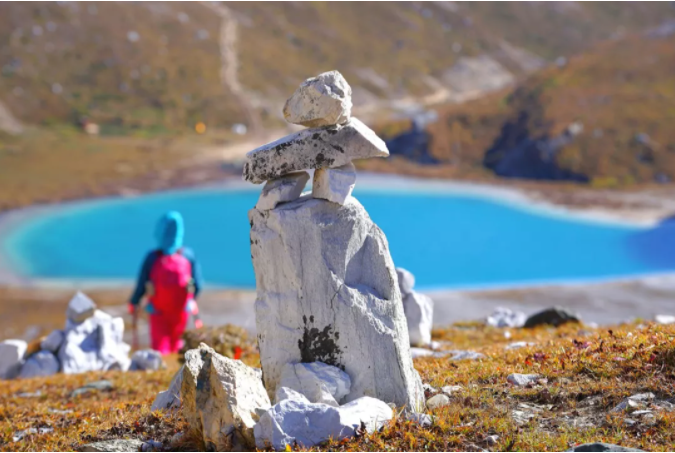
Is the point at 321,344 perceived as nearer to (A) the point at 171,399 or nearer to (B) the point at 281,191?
(B) the point at 281,191

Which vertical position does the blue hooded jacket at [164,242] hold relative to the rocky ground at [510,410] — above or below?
above

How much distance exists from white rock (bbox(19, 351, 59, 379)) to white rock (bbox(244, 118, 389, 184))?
10.2 metres

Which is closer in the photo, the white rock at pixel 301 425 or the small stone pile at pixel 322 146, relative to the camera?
the white rock at pixel 301 425

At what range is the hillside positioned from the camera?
49094 millimetres

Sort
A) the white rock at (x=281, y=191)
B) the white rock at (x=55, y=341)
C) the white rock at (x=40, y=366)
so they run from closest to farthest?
the white rock at (x=281, y=191)
the white rock at (x=40, y=366)
the white rock at (x=55, y=341)

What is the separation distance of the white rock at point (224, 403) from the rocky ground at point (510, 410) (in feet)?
1.67

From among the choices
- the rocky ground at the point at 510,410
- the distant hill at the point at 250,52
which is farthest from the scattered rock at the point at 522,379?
the distant hill at the point at 250,52

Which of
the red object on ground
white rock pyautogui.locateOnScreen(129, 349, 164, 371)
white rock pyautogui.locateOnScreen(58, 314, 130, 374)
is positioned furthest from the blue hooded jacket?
white rock pyautogui.locateOnScreen(129, 349, 164, 371)

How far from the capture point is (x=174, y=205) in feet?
147

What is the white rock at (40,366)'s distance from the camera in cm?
1554

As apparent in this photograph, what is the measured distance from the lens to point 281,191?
8.01m

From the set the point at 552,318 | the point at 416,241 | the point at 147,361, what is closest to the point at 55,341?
the point at 147,361

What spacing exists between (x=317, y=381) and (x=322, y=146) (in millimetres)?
2590

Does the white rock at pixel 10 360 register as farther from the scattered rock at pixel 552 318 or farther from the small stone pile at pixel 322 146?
the scattered rock at pixel 552 318
